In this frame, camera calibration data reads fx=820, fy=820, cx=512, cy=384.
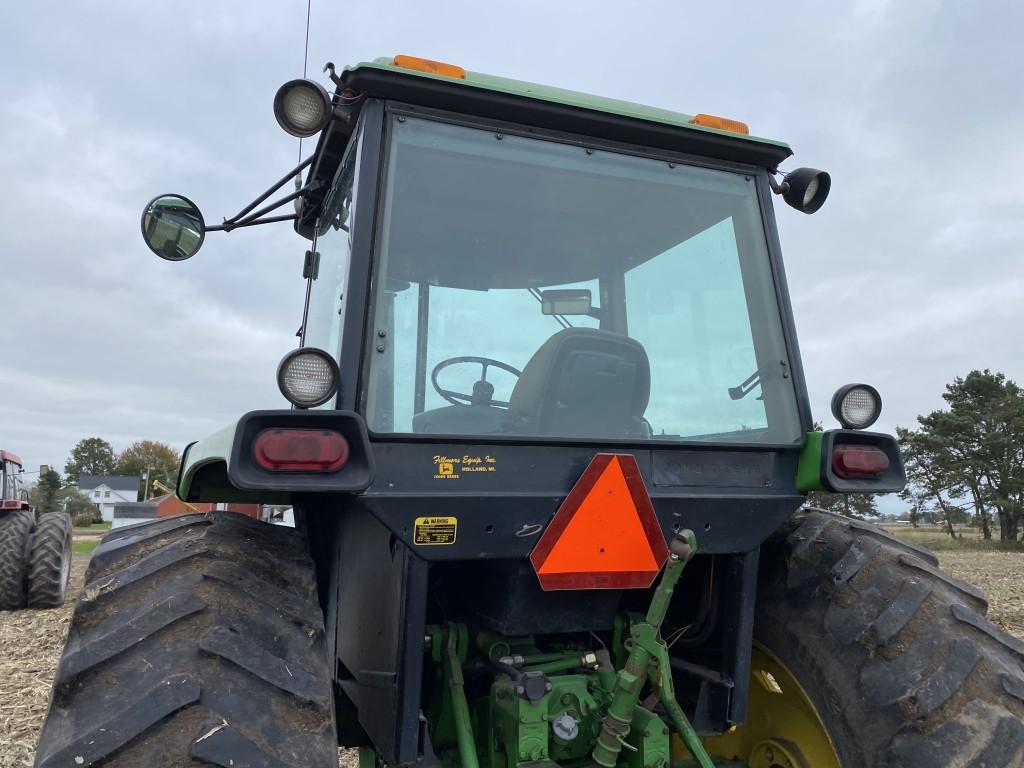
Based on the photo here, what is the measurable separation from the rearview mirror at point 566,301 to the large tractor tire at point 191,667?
1.02m

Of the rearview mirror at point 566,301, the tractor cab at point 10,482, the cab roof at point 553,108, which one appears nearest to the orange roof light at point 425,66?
the cab roof at point 553,108

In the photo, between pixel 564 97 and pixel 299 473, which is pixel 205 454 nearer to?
pixel 299 473

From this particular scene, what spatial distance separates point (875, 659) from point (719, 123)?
163cm

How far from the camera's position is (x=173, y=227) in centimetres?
262

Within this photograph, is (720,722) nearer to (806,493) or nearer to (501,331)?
(806,493)

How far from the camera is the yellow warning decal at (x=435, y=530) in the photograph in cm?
199

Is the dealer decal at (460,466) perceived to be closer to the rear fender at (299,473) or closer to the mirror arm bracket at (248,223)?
the rear fender at (299,473)

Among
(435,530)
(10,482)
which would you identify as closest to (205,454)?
(435,530)

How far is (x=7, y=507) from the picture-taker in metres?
10.8

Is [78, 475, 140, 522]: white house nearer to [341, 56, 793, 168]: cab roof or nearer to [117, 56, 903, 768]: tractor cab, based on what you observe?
[117, 56, 903, 768]: tractor cab

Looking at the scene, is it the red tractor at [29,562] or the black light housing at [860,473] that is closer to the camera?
the black light housing at [860,473]

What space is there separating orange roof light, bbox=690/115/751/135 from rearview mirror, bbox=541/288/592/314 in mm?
620

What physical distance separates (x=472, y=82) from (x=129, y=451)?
90867 mm

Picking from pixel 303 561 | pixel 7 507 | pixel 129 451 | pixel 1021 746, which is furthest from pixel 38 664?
pixel 129 451
